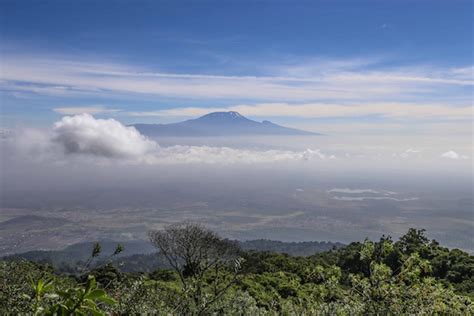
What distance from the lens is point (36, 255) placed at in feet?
530

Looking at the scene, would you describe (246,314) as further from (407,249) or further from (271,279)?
(407,249)

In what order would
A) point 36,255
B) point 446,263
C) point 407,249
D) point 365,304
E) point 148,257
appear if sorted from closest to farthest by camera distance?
point 365,304 < point 446,263 < point 407,249 < point 148,257 < point 36,255

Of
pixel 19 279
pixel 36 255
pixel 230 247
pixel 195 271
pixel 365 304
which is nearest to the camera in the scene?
pixel 19 279

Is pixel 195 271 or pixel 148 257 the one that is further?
pixel 148 257

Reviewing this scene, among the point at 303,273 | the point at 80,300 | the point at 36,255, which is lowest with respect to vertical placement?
the point at 36,255

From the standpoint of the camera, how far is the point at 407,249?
131ft

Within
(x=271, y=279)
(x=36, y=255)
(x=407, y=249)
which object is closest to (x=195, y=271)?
(x=271, y=279)

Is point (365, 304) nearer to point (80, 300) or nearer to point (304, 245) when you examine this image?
point (80, 300)

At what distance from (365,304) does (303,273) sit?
25.5 meters

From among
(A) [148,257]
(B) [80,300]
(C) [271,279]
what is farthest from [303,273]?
(A) [148,257]

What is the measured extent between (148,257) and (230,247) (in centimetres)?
12377

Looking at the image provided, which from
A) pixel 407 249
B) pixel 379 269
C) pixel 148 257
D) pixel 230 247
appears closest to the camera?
pixel 379 269

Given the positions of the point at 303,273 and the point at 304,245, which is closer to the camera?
the point at 303,273

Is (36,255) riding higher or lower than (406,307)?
lower
